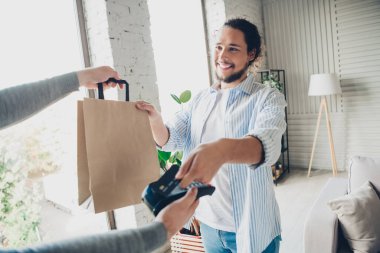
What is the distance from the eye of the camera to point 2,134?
1451 mm

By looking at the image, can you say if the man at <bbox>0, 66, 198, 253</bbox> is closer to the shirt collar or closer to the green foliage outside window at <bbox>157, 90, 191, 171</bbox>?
the shirt collar

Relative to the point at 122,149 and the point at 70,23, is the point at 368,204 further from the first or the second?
the point at 70,23

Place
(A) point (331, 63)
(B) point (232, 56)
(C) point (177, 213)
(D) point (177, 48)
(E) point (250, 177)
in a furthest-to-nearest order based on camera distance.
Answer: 1. (A) point (331, 63)
2. (D) point (177, 48)
3. (B) point (232, 56)
4. (E) point (250, 177)
5. (C) point (177, 213)

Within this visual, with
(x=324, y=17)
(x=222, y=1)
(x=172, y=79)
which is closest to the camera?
(x=172, y=79)

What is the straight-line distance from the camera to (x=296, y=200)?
121 inches

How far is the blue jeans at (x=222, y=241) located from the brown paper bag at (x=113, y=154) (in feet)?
1.44

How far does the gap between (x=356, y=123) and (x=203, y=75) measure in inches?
84.3

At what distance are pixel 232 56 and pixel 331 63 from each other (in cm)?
311

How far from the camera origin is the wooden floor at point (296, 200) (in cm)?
230

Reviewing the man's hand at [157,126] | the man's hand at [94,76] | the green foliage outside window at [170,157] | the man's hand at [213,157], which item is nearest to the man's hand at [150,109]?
the man's hand at [157,126]

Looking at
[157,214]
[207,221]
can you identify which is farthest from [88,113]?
[207,221]

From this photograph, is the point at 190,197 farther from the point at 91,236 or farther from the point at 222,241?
the point at 222,241

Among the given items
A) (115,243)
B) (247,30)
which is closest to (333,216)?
(247,30)

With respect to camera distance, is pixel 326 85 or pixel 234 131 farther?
pixel 326 85
